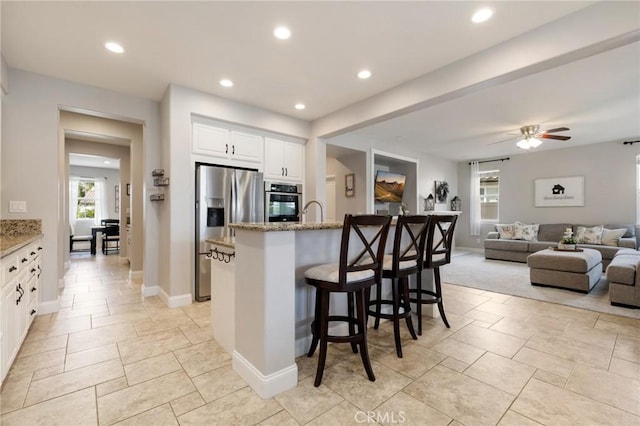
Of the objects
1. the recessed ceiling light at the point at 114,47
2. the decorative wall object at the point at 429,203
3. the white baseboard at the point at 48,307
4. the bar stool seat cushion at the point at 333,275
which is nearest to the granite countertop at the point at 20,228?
the white baseboard at the point at 48,307

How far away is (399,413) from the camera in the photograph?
160cm

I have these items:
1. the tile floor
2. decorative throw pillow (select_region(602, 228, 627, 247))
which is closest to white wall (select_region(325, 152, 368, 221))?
the tile floor

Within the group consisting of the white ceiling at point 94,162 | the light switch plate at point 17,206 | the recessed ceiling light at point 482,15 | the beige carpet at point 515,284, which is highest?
the recessed ceiling light at point 482,15

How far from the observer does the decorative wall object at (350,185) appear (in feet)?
19.8

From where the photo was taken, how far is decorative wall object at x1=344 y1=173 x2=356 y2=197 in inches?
237

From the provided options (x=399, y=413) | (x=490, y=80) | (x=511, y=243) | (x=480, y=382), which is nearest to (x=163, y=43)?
(x=490, y=80)

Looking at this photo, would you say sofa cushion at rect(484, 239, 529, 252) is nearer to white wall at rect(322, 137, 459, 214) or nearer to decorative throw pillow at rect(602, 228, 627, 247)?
decorative throw pillow at rect(602, 228, 627, 247)

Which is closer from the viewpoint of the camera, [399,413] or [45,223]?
[399,413]

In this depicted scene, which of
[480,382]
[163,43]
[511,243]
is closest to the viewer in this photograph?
[480,382]

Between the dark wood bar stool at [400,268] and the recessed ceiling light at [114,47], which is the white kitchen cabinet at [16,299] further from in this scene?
the dark wood bar stool at [400,268]

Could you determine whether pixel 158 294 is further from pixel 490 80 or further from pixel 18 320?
pixel 490 80

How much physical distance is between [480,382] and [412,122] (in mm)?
4092

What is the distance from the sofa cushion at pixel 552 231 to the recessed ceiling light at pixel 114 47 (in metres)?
8.49

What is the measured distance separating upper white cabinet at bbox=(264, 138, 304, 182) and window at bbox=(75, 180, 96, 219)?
8201 millimetres
